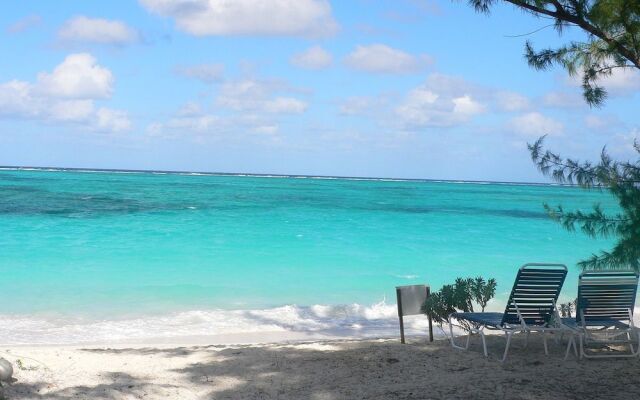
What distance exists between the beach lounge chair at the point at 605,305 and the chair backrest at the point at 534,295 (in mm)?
187

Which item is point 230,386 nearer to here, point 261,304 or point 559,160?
point 559,160

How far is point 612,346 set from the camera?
6770 mm

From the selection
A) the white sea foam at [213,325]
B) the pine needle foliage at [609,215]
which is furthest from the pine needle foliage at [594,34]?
the white sea foam at [213,325]

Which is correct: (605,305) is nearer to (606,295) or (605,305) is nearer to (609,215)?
(606,295)

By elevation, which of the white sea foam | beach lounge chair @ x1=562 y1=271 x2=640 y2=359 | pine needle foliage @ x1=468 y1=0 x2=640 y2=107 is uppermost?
pine needle foliage @ x1=468 y1=0 x2=640 y2=107

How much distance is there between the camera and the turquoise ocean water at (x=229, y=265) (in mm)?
10117

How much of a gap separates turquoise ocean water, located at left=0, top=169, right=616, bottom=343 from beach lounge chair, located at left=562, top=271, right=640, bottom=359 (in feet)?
2.39

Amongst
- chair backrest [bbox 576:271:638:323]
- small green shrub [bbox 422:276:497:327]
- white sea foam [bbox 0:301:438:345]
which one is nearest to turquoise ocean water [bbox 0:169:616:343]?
white sea foam [bbox 0:301:438:345]

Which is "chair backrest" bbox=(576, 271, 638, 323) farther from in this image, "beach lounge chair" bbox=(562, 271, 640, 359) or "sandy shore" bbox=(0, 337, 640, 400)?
"sandy shore" bbox=(0, 337, 640, 400)

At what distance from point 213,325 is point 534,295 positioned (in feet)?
15.7

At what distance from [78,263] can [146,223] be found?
10.0 metres

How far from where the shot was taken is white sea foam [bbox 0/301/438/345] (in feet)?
29.4

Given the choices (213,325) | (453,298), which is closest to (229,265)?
(213,325)

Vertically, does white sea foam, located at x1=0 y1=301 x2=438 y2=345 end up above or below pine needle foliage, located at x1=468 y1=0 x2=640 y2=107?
below
